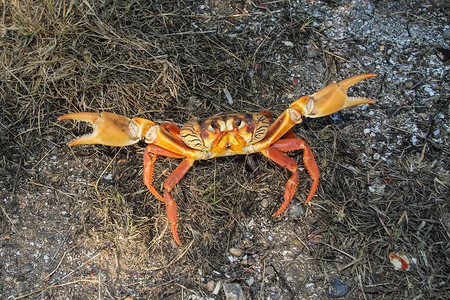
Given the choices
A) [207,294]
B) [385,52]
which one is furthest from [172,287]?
[385,52]

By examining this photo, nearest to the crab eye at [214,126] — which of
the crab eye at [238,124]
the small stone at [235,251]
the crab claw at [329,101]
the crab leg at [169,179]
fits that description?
the crab eye at [238,124]

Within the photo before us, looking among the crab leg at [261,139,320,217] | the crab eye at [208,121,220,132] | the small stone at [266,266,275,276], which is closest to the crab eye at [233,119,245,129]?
the crab eye at [208,121,220,132]

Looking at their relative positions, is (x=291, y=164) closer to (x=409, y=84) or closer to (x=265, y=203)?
(x=265, y=203)

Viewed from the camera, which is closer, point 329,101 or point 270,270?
point 270,270

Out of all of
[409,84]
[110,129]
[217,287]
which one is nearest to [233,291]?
[217,287]

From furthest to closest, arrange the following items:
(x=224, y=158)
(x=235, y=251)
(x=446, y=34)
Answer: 1. (x=446, y=34)
2. (x=224, y=158)
3. (x=235, y=251)

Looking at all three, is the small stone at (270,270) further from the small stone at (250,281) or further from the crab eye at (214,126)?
the crab eye at (214,126)
